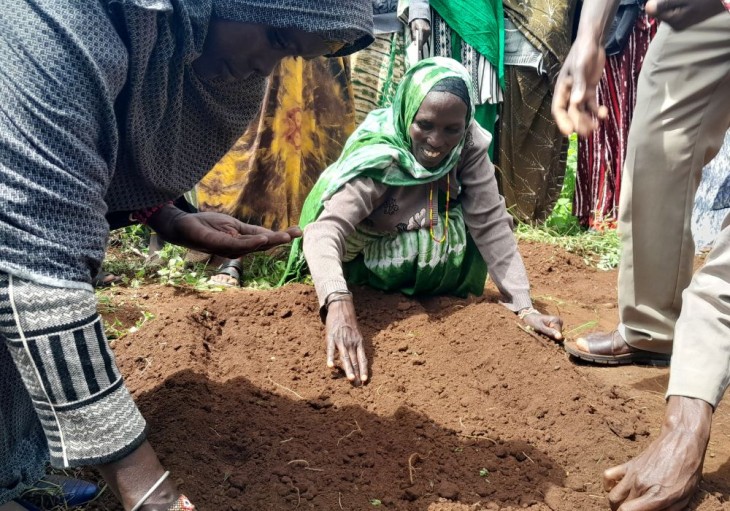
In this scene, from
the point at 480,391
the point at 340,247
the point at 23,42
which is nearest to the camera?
the point at 23,42

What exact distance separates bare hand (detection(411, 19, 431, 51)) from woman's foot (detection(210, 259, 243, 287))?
6.17ft

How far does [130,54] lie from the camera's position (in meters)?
1.56

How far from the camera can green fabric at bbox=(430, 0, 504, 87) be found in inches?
196

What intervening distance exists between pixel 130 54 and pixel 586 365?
2487 millimetres

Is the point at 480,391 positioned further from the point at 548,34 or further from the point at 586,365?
the point at 548,34

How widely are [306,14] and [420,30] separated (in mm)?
3223

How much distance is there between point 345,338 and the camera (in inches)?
115

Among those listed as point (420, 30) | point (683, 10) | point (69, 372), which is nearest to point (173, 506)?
point (69, 372)

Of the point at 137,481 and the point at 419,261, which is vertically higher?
the point at 137,481

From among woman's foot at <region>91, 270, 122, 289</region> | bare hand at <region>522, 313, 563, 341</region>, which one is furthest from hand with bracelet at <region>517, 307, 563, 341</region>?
woman's foot at <region>91, 270, 122, 289</region>

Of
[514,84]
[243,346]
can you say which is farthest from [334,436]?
[514,84]

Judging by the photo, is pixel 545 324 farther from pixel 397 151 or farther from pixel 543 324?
pixel 397 151

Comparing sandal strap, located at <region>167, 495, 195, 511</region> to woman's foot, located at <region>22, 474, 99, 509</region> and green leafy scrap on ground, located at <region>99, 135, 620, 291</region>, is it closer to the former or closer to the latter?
woman's foot, located at <region>22, 474, 99, 509</region>

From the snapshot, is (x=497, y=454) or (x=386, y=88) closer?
(x=497, y=454)
